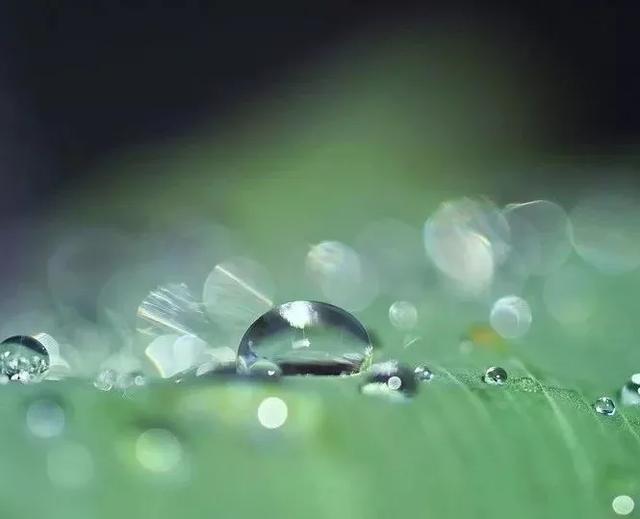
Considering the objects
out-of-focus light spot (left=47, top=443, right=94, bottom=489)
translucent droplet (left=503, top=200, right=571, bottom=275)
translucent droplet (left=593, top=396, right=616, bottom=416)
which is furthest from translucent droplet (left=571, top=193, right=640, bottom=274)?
out-of-focus light spot (left=47, top=443, right=94, bottom=489)

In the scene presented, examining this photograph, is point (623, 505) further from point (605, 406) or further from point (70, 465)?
point (70, 465)

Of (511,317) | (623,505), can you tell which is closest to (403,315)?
(511,317)

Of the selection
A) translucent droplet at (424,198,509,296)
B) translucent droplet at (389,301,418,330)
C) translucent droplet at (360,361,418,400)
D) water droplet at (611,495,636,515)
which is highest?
translucent droplet at (424,198,509,296)

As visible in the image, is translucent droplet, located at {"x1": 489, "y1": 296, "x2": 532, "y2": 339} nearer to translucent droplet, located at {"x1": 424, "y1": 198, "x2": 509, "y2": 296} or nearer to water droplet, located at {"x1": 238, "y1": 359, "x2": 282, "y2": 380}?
translucent droplet, located at {"x1": 424, "y1": 198, "x2": 509, "y2": 296}

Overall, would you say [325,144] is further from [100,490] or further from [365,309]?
[100,490]

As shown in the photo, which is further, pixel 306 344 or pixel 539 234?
pixel 539 234

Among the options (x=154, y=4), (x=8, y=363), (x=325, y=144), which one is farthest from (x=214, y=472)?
(x=154, y=4)
